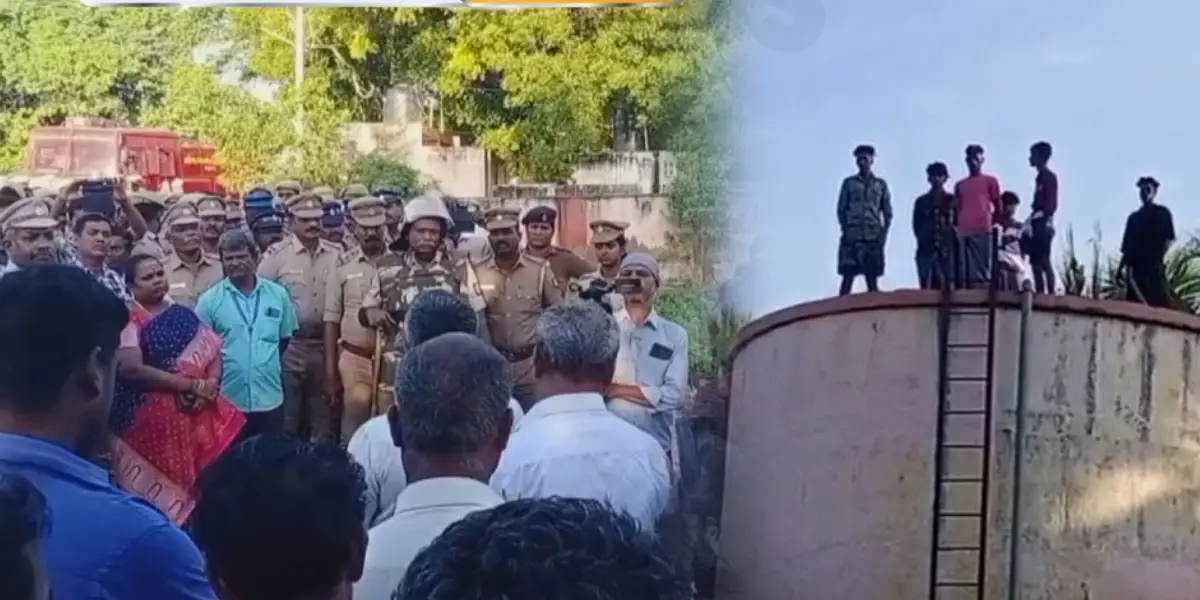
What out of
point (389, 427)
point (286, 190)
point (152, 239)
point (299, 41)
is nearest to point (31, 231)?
point (152, 239)

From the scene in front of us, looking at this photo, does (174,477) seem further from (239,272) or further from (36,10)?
(36,10)

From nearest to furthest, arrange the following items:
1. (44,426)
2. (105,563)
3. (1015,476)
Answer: (105,563) → (44,426) → (1015,476)

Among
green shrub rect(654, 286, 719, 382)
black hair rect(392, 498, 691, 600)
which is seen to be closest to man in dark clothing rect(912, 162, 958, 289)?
green shrub rect(654, 286, 719, 382)

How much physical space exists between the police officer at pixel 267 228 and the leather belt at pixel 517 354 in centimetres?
42

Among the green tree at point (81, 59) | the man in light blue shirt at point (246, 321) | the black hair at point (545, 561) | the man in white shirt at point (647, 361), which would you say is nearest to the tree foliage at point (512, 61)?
the green tree at point (81, 59)

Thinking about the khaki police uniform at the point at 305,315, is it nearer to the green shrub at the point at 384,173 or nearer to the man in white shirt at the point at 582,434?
the green shrub at the point at 384,173

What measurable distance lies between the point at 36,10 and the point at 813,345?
1343 millimetres

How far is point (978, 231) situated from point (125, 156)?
1.36 m

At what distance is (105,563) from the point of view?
6.18ft

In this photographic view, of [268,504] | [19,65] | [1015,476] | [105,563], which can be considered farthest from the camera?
[19,65]

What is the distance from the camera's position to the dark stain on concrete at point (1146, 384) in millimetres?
2268

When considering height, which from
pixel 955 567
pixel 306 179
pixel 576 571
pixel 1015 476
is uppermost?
pixel 306 179

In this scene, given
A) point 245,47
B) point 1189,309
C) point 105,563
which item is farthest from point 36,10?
point 1189,309

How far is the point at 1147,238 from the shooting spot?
91.3 inches
